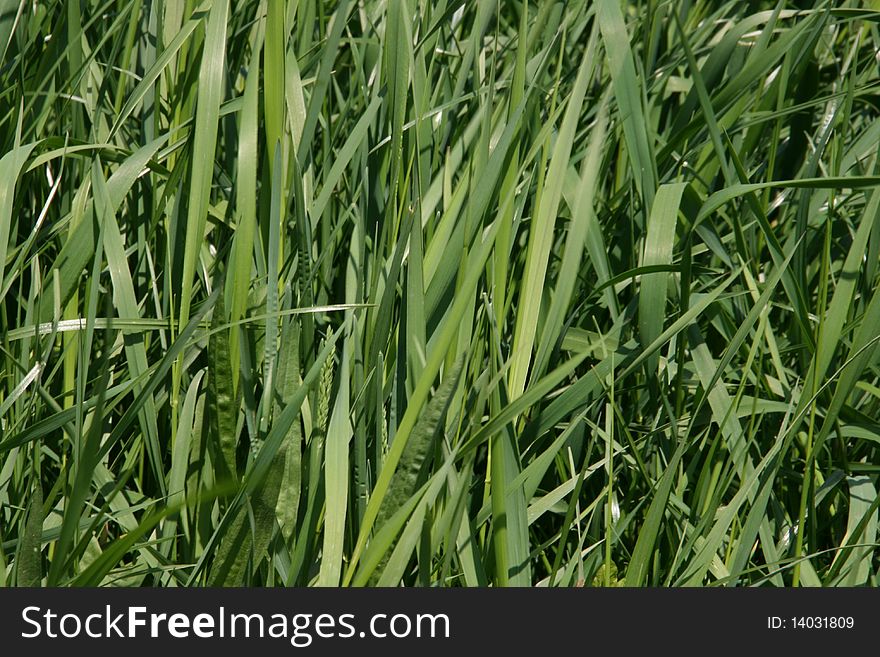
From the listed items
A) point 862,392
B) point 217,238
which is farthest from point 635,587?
point 217,238

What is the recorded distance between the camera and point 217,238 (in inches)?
31.3

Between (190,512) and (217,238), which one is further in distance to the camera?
(217,238)

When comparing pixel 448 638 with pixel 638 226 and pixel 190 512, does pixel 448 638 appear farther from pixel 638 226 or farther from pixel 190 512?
pixel 638 226

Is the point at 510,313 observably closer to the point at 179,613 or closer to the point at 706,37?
the point at 179,613

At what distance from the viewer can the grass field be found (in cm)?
55

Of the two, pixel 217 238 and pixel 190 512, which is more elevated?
pixel 217 238

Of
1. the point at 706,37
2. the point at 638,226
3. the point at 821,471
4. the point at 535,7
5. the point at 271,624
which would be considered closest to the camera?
the point at 271,624

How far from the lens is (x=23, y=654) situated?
21.8 inches

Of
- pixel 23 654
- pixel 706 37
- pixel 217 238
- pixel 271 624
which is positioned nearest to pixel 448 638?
pixel 271 624

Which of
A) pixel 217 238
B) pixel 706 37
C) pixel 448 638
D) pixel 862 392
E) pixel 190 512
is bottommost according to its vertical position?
pixel 448 638

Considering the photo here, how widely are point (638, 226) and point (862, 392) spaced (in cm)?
27

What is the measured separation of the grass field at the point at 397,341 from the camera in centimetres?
55

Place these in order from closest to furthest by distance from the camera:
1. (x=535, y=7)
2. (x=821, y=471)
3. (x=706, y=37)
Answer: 1. (x=821, y=471)
2. (x=706, y=37)
3. (x=535, y=7)

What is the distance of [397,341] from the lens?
2.04 ft
